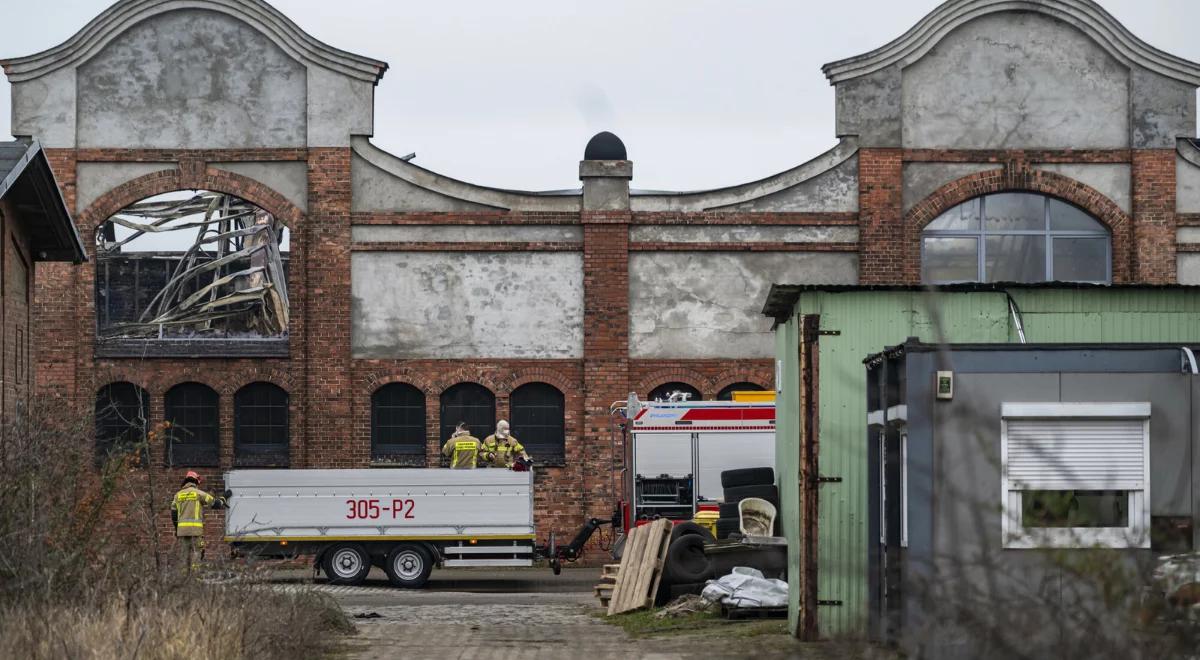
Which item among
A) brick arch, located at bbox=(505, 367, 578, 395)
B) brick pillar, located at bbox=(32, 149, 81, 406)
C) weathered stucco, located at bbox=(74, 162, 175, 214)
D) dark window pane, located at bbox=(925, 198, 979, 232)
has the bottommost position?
brick arch, located at bbox=(505, 367, 578, 395)

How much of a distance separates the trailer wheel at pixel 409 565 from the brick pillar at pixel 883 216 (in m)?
10.6

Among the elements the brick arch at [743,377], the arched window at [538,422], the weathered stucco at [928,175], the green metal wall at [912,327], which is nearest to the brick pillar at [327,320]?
the arched window at [538,422]

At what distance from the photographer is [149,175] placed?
3394 centimetres

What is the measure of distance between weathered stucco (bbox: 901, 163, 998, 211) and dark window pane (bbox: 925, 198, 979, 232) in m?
0.56

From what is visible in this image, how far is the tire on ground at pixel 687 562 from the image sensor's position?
21719 mm

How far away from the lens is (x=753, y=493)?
81.4 ft

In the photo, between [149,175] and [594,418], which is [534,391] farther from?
[149,175]

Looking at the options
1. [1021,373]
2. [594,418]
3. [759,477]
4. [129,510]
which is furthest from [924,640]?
[594,418]

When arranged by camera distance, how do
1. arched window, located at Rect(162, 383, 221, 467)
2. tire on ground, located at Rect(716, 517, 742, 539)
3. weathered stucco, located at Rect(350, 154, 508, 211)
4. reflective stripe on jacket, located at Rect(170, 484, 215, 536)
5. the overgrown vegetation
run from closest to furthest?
the overgrown vegetation
tire on ground, located at Rect(716, 517, 742, 539)
reflective stripe on jacket, located at Rect(170, 484, 215, 536)
arched window, located at Rect(162, 383, 221, 467)
weathered stucco, located at Rect(350, 154, 508, 211)

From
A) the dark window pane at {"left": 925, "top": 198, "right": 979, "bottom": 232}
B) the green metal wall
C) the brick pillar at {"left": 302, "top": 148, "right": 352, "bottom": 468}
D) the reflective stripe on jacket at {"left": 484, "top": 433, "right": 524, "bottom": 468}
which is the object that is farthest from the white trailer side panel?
the green metal wall

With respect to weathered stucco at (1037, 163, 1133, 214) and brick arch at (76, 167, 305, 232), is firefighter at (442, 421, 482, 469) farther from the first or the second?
weathered stucco at (1037, 163, 1133, 214)

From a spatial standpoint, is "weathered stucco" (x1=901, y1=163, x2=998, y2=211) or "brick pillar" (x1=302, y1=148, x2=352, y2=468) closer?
"brick pillar" (x1=302, y1=148, x2=352, y2=468)

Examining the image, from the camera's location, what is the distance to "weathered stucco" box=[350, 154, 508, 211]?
112 feet

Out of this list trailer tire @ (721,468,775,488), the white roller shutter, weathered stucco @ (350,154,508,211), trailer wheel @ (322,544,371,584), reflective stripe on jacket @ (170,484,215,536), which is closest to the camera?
the white roller shutter
